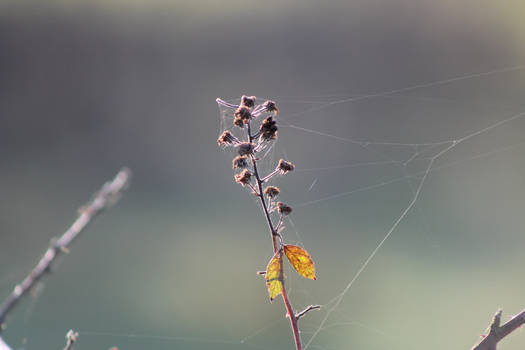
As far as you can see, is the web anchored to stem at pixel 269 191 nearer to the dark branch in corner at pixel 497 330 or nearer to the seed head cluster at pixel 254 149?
the seed head cluster at pixel 254 149

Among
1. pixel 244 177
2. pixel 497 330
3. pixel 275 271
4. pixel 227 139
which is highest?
pixel 227 139

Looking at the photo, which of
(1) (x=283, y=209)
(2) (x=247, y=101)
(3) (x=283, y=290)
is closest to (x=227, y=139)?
(2) (x=247, y=101)

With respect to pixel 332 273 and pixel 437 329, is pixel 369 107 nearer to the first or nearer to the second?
pixel 332 273

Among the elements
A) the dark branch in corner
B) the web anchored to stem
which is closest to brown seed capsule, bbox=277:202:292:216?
the web anchored to stem

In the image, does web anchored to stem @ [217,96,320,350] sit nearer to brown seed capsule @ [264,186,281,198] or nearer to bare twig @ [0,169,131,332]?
brown seed capsule @ [264,186,281,198]

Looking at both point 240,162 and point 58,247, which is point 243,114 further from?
point 58,247
